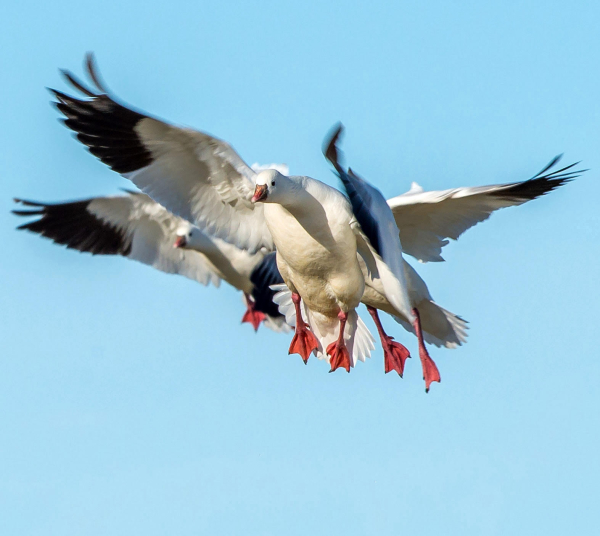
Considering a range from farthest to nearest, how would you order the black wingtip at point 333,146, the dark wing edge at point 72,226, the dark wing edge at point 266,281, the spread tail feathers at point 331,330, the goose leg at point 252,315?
the goose leg at point 252,315 < the dark wing edge at point 266,281 < the dark wing edge at point 72,226 < the spread tail feathers at point 331,330 < the black wingtip at point 333,146

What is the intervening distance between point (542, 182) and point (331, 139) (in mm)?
2863

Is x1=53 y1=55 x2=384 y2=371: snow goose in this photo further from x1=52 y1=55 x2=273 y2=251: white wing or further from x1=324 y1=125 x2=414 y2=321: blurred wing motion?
x1=324 y1=125 x2=414 y2=321: blurred wing motion

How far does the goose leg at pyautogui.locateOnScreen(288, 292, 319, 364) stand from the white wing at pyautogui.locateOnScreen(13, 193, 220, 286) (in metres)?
4.16

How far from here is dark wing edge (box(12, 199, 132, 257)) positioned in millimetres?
13107

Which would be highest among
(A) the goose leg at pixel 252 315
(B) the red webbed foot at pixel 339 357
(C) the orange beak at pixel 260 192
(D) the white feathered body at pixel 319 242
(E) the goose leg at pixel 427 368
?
(C) the orange beak at pixel 260 192

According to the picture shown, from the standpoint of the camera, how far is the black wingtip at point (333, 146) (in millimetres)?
7356

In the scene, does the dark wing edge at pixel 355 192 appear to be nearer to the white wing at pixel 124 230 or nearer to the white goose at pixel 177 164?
the white goose at pixel 177 164

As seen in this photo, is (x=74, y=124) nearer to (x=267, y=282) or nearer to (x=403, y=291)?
(x=403, y=291)

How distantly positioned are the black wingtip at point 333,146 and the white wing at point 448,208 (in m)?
2.01

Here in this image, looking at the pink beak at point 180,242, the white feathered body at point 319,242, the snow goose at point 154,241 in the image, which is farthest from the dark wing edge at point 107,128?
the pink beak at point 180,242

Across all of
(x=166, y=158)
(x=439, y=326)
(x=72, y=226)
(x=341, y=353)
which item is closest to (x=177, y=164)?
(x=166, y=158)

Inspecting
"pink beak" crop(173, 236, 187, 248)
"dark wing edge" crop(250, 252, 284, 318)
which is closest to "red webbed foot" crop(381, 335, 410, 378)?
"dark wing edge" crop(250, 252, 284, 318)

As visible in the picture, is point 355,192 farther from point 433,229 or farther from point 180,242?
point 180,242

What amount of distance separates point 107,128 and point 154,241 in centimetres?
572
